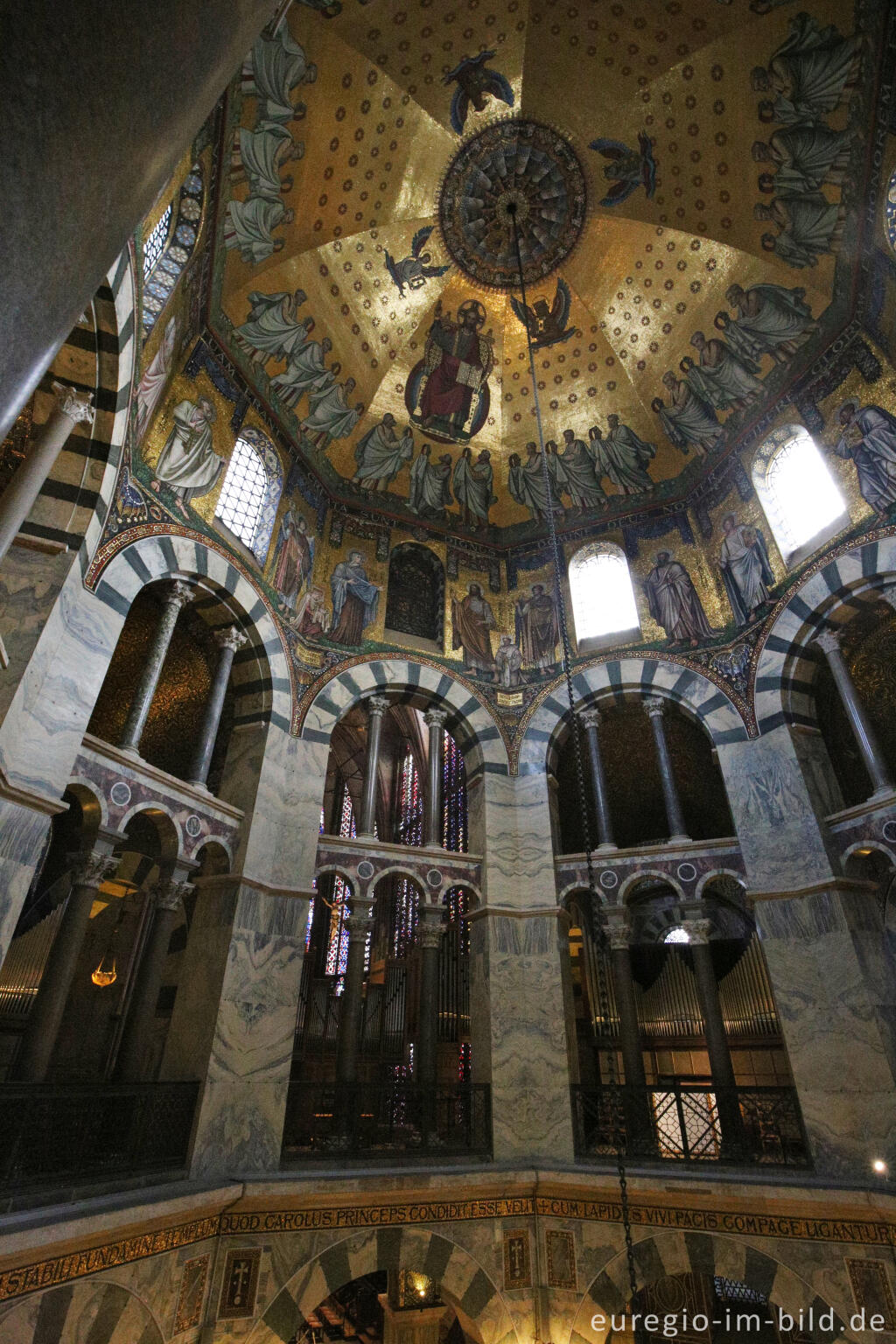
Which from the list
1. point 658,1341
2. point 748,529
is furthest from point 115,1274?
point 748,529

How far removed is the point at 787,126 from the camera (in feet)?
36.3

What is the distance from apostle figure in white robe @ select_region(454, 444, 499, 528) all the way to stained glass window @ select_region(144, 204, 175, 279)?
7.31 metres

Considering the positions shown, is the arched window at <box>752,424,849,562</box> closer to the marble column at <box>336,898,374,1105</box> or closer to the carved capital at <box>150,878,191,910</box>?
the marble column at <box>336,898,374,1105</box>

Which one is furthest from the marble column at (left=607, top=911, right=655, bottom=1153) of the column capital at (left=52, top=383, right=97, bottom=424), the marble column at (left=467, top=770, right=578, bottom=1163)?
the column capital at (left=52, top=383, right=97, bottom=424)

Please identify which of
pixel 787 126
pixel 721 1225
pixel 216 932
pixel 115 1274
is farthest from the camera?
pixel 787 126

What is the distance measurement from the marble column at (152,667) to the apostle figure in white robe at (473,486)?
272 inches

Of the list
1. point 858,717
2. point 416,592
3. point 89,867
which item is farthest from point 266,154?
point 858,717

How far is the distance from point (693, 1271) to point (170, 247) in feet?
46.6

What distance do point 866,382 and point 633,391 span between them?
15.2 ft

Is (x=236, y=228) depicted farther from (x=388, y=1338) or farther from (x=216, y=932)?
(x=388, y=1338)

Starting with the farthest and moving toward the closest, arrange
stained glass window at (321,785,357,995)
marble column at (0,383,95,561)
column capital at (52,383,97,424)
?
stained glass window at (321,785,357,995)
column capital at (52,383,97,424)
marble column at (0,383,95,561)

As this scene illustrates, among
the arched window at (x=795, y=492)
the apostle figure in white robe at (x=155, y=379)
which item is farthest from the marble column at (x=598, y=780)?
the apostle figure in white robe at (x=155, y=379)

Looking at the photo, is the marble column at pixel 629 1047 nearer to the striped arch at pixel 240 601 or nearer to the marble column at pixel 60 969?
the striped arch at pixel 240 601

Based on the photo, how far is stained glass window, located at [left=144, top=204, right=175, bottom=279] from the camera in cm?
918
